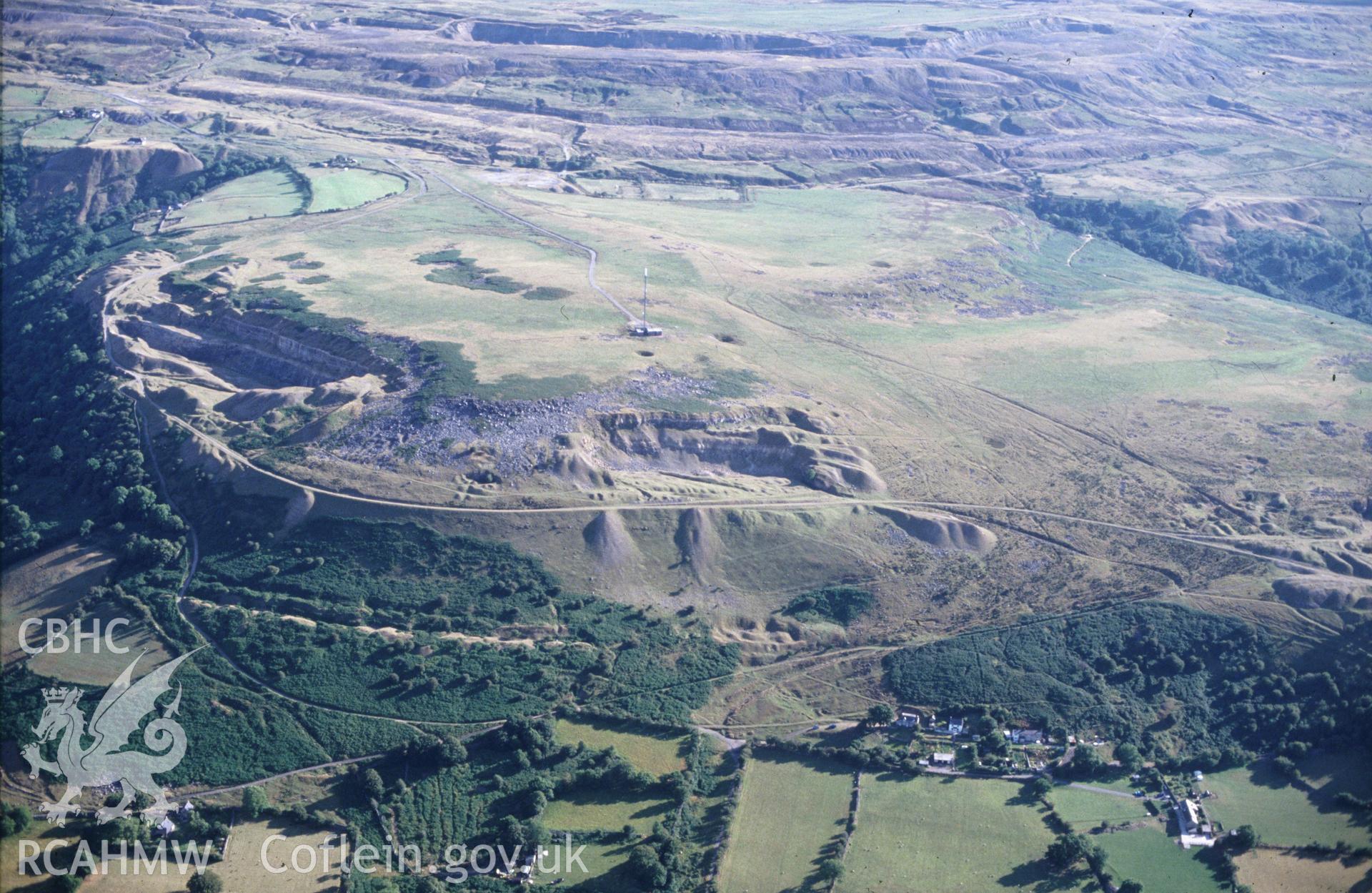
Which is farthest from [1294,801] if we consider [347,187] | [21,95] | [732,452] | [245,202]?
[21,95]

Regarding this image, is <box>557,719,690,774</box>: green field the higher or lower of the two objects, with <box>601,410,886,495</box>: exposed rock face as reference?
lower

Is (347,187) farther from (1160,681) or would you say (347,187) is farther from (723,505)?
(1160,681)

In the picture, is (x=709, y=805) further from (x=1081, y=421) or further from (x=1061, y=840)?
(x=1081, y=421)

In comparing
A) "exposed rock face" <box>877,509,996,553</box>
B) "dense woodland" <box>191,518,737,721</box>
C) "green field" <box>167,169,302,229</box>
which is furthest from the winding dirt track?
"green field" <box>167,169,302,229</box>

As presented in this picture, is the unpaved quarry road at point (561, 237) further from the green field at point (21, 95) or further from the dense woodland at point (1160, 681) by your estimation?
the green field at point (21, 95)

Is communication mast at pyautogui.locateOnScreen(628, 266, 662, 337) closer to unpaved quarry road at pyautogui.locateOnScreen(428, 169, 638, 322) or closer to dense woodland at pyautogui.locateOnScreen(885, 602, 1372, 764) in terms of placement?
unpaved quarry road at pyautogui.locateOnScreen(428, 169, 638, 322)

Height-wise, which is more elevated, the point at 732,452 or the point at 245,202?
the point at 245,202
